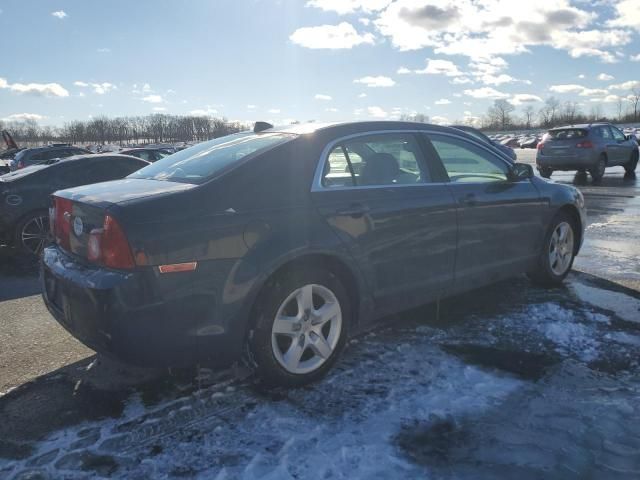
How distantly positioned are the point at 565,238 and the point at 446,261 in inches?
76.0

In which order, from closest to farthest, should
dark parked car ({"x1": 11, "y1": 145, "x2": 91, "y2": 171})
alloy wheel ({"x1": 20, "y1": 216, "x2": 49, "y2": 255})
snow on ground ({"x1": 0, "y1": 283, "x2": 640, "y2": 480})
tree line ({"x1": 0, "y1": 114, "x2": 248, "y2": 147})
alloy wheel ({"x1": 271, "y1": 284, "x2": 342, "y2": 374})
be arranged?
1. snow on ground ({"x1": 0, "y1": 283, "x2": 640, "y2": 480})
2. alloy wheel ({"x1": 271, "y1": 284, "x2": 342, "y2": 374})
3. alloy wheel ({"x1": 20, "y1": 216, "x2": 49, "y2": 255})
4. dark parked car ({"x1": 11, "y1": 145, "x2": 91, "y2": 171})
5. tree line ({"x1": 0, "y1": 114, "x2": 248, "y2": 147})

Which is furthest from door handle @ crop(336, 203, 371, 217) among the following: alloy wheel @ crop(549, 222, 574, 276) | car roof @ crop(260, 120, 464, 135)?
alloy wheel @ crop(549, 222, 574, 276)

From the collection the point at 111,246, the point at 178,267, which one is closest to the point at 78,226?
the point at 111,246

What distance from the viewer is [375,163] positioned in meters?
3.65

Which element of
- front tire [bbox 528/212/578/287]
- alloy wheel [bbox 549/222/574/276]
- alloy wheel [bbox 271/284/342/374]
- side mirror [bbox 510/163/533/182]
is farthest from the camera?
alloy wheel [bbox 549/222/574/276]

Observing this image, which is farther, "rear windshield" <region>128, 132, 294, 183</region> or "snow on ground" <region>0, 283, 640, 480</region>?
"rear windshield" <region>128, 132, 294, 183</region>

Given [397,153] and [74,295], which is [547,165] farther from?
[74,295]

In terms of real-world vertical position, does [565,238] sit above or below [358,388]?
above

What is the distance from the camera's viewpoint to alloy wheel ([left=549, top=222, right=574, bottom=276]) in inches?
198

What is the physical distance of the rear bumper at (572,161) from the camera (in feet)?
52.2

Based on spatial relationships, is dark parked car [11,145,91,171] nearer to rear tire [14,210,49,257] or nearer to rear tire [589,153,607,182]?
rear tire [14,210,49,257]

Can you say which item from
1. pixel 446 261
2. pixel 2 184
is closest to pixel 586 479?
pixel 446 261

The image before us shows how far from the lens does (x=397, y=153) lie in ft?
12.7

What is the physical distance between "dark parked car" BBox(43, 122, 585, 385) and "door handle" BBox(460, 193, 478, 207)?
0.05ft
